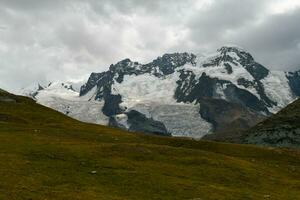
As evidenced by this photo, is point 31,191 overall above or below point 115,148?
below

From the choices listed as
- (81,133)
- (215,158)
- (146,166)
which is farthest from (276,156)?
(146,166)

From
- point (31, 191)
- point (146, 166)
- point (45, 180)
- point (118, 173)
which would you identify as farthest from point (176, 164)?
point (31, 191)

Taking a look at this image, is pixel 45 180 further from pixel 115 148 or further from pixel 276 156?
pixel 276 156

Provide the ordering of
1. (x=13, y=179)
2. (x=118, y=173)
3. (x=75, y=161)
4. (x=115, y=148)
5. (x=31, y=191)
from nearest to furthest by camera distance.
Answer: (x=31, y=191) → (x=13, y=179) → (x=118, y=173) → (x=75, y=161) → (x=115, y=148)

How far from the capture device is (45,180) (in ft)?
184

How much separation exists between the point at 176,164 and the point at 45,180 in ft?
75.3

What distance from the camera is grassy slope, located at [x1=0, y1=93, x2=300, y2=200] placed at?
54.5 m

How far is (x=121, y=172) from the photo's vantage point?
2511 inches

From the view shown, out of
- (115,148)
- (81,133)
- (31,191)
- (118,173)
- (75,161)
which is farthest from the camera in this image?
(81,133)

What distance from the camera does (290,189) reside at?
69.6 meters

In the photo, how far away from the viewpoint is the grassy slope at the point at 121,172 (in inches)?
2147

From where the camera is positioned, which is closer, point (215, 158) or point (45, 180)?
point (45, 180)

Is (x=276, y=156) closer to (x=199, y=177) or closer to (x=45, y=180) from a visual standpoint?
(x=199, y=177)

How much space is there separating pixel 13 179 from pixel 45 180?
3.24 metres
